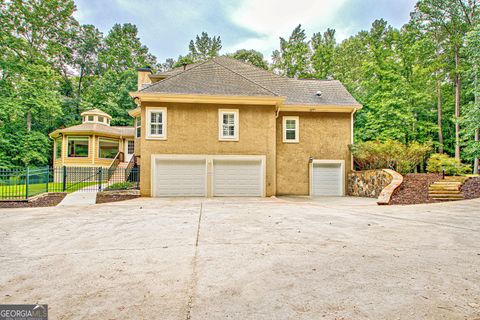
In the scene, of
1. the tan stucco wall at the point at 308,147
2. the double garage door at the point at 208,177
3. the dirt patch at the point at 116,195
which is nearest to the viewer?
the dirt patch at the point at 116,195

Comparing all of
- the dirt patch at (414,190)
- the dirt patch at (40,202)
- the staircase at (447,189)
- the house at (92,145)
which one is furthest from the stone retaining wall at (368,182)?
the house at (92,145)

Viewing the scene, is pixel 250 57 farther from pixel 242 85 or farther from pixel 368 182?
pixel 368 182

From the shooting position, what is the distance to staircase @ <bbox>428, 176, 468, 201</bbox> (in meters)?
9.93

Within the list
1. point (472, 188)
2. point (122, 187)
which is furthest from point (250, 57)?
point (472, 188)

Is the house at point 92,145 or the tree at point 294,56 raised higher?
the tree at point 294,56

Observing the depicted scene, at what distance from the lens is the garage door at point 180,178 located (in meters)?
12.2

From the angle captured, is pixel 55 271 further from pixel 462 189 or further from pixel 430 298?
pixel 462 189

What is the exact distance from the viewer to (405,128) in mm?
20094

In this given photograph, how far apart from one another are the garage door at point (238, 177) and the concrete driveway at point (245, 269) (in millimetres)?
6388

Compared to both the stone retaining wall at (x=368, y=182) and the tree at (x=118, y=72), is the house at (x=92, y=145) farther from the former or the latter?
the stone retaining wall at (x=368, y=182)

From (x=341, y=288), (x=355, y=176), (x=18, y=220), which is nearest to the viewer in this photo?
(x=341, y=288)

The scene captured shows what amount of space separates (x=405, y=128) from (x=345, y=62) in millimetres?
12453

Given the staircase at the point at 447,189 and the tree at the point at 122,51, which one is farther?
the tree at the point at 122,51

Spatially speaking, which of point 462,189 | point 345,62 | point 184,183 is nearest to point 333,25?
point 345,62
